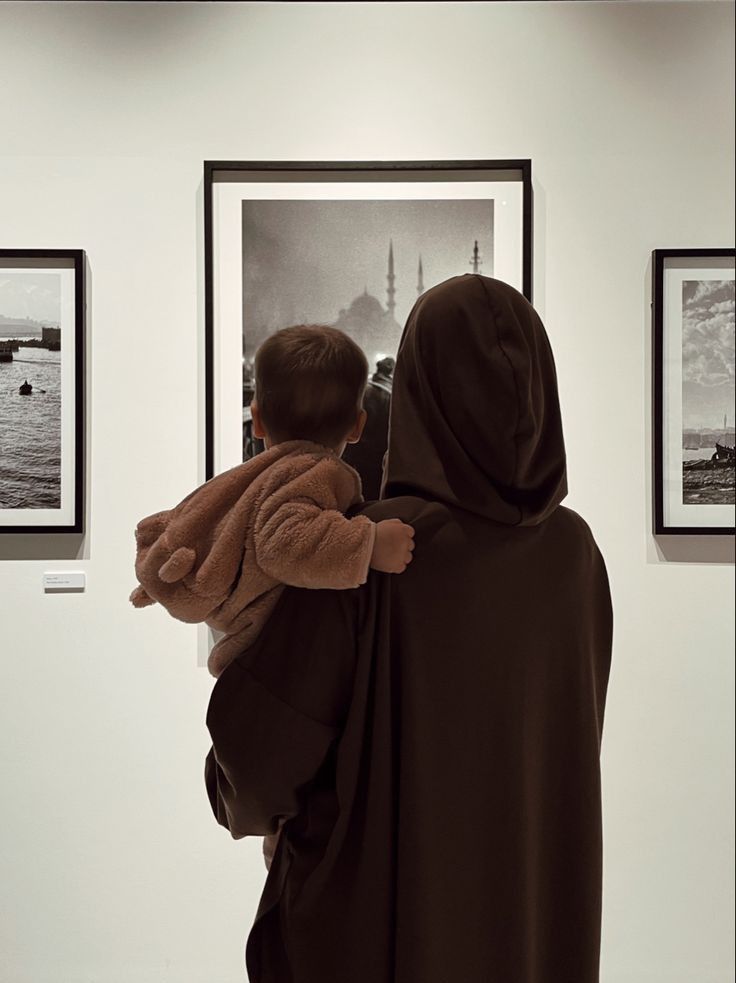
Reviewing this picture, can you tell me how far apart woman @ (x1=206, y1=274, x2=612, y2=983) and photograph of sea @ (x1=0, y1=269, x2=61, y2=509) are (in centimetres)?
123

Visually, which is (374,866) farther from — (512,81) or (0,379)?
(512,81)

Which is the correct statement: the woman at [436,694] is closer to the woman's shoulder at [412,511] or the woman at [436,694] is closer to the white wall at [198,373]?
the woman's shoulder at [412,511]

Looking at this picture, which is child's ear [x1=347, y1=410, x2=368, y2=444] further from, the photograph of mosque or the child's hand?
the photograph of mosque

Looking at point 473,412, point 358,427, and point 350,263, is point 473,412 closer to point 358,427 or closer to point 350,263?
point 358,427

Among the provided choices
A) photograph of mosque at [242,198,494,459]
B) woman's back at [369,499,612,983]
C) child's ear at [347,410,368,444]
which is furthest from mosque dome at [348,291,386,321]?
woman's back at [369,499,612,983]

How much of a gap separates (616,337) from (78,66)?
4.56 feet

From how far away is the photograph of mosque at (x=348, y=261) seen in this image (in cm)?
209

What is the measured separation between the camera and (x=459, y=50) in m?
2.09

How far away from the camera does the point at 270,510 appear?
1055mm

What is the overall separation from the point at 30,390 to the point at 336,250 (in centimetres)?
78

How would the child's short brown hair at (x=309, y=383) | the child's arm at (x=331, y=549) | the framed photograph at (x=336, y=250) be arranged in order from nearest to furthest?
the child's arm at (x=331, y=549)
the child's short brown hair at (x=309, y=383)
the framed photograph at (x=336, y=250)

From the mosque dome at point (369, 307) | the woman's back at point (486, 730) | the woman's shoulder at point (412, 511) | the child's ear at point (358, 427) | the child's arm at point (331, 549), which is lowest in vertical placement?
the woman's back at point (486, 730)

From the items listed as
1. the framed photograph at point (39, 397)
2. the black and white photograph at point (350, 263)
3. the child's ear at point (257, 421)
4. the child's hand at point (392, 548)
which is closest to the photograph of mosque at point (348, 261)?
the black and white photograph at point (350, 263)

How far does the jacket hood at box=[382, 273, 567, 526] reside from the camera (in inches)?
39.0
